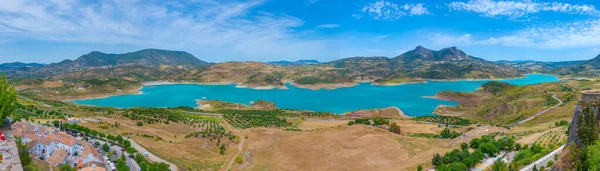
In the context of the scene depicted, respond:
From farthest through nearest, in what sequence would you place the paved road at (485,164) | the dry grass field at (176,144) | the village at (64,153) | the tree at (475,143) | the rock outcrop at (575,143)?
the dry grass field at (176,144)
the tree at (475,143)
the paved road at (485,164)
the village at (64,153)
the rock outcrop at (575,143)

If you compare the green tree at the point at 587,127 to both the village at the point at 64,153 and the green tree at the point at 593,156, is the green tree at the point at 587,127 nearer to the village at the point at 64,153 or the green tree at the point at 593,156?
the green tree at the point at 593,156

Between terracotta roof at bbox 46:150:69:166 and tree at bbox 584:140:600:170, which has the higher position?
tree at bbox 584:140:600:170

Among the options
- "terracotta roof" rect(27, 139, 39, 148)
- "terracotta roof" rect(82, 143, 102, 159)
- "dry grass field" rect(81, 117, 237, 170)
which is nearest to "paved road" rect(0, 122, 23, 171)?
"terracotta roof" rect(27, 139, 39, 148)

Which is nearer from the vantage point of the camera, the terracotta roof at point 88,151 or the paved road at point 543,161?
the paved road at point 543,161

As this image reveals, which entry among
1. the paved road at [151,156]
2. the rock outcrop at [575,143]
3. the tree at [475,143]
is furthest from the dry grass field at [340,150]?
the rock outcrop at [575,143]

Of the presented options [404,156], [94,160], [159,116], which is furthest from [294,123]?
[94,160]

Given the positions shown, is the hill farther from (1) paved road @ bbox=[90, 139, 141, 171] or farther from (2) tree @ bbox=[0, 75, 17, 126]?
(2) tree @ bbox=[0, 75, 17, 126]
